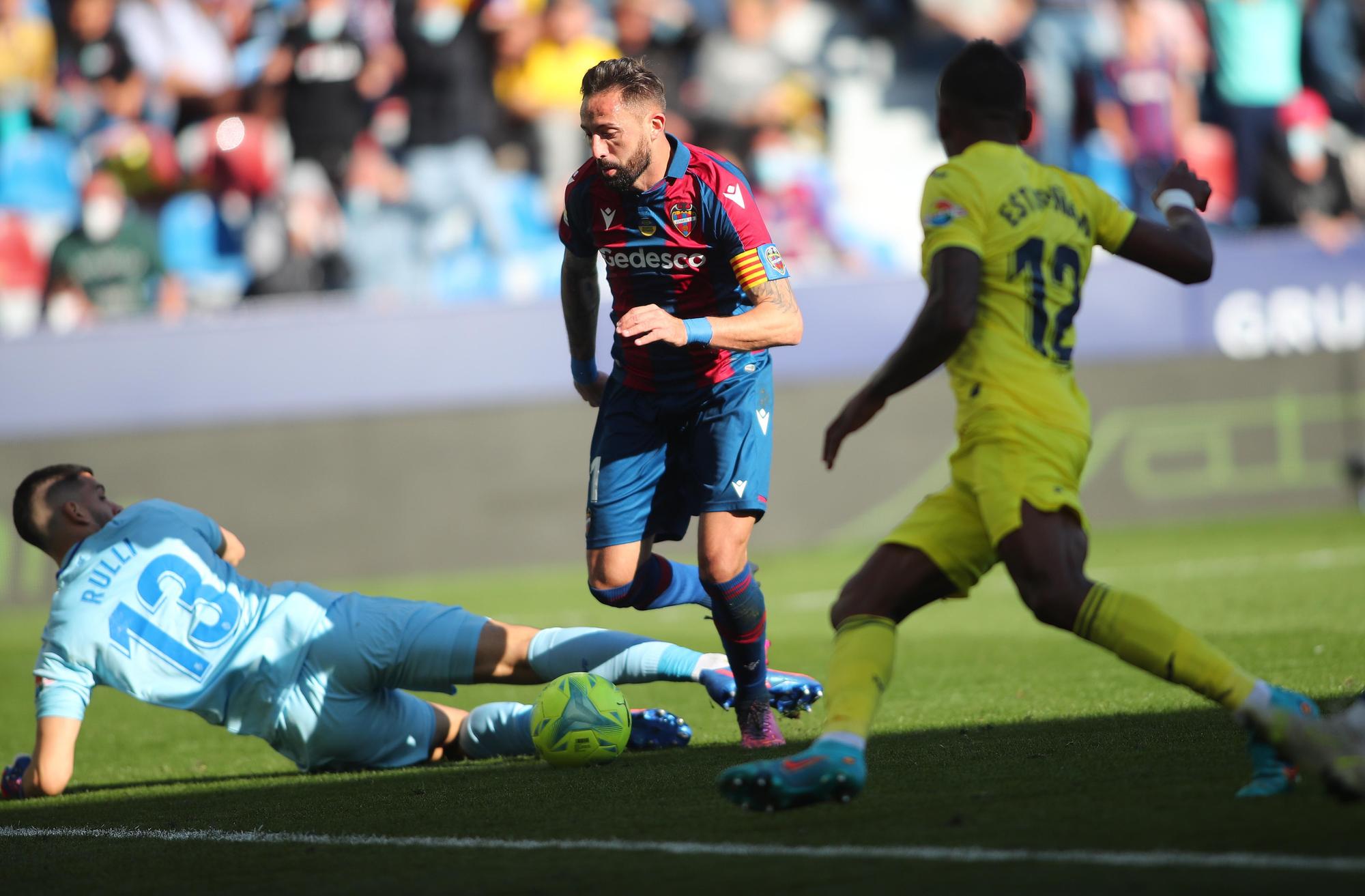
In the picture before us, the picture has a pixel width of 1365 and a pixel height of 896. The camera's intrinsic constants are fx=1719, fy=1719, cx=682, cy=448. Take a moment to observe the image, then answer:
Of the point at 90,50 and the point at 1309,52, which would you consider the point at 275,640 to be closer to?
the point at 90,50

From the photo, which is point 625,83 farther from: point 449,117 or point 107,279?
point 449,117

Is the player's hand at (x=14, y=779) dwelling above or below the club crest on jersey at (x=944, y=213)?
below

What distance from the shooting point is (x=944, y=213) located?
4.15 metres

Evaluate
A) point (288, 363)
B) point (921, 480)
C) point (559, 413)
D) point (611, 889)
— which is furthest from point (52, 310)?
point (611, 889)

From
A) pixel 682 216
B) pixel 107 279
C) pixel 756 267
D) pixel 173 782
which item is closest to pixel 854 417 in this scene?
pixel 756 267

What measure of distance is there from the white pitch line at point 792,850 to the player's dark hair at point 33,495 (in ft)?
3.56

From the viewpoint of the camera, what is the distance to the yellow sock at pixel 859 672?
4160 mm

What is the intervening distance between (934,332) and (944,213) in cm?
30

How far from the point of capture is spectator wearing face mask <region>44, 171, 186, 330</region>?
43.0 feet

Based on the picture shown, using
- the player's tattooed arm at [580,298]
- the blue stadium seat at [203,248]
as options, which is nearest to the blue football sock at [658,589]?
the player's tattooed arm at [580,298]

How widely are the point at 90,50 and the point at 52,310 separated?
2.83 m

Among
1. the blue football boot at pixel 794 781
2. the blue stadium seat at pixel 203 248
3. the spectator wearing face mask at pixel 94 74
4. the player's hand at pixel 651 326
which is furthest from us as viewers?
the spectator wearing face mask at pixel 94 74

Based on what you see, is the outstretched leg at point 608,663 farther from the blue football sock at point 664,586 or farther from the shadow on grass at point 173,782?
the shadow on grass at point 173,782

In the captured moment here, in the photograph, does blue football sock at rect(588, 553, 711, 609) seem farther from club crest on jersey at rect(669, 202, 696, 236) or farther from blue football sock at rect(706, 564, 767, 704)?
club crest on jersey at rect(669, 202, 696, 236)
